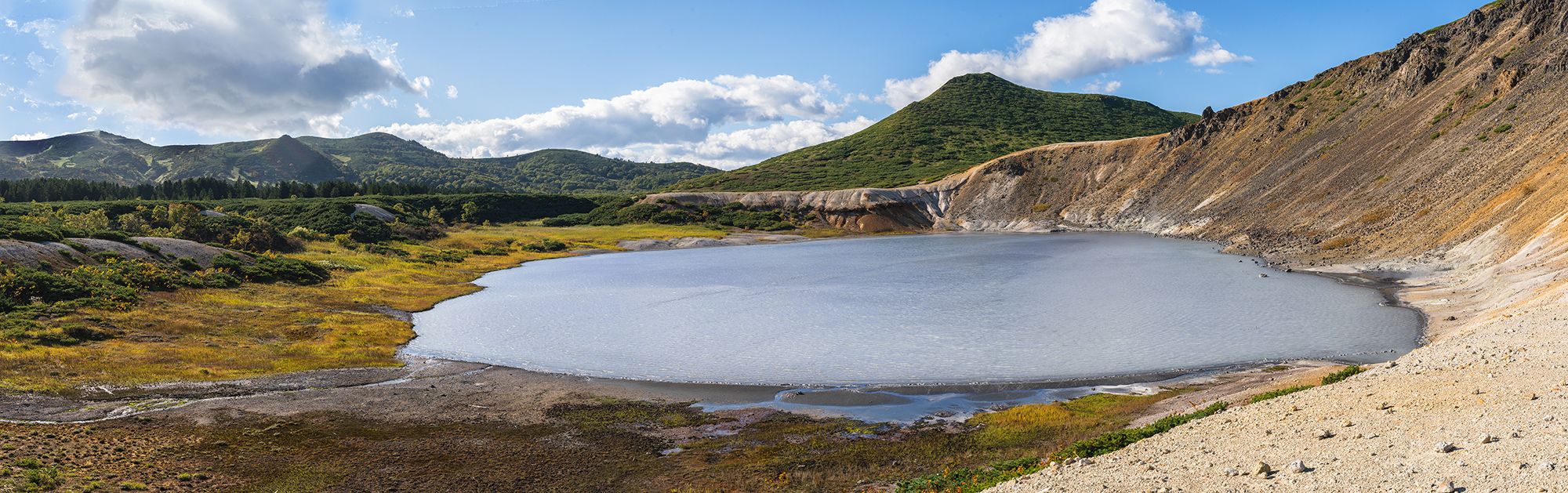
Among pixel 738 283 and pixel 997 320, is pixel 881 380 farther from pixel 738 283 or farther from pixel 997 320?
pixel 738 283

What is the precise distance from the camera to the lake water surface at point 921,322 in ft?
115

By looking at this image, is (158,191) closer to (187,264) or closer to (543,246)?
(543,246)

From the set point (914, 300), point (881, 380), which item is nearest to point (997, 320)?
point (914, 300)

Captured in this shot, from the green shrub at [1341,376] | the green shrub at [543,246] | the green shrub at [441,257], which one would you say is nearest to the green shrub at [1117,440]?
the green shrub at [1341,376]

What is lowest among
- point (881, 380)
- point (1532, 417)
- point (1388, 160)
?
point (881, 380)

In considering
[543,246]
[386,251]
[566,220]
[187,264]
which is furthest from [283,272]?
[566,220]

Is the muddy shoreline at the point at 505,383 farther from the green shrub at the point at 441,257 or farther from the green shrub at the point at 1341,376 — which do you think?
the green shrub at the point at 441,257

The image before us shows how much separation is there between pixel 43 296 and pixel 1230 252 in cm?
9208

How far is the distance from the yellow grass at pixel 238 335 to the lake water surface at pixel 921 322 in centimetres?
342

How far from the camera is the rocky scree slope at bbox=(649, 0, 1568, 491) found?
49.3 feet

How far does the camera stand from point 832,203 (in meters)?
169

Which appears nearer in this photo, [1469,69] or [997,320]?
[997,320]

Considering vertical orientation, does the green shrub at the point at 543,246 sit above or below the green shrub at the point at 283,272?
above

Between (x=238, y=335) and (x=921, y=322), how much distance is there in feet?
120
